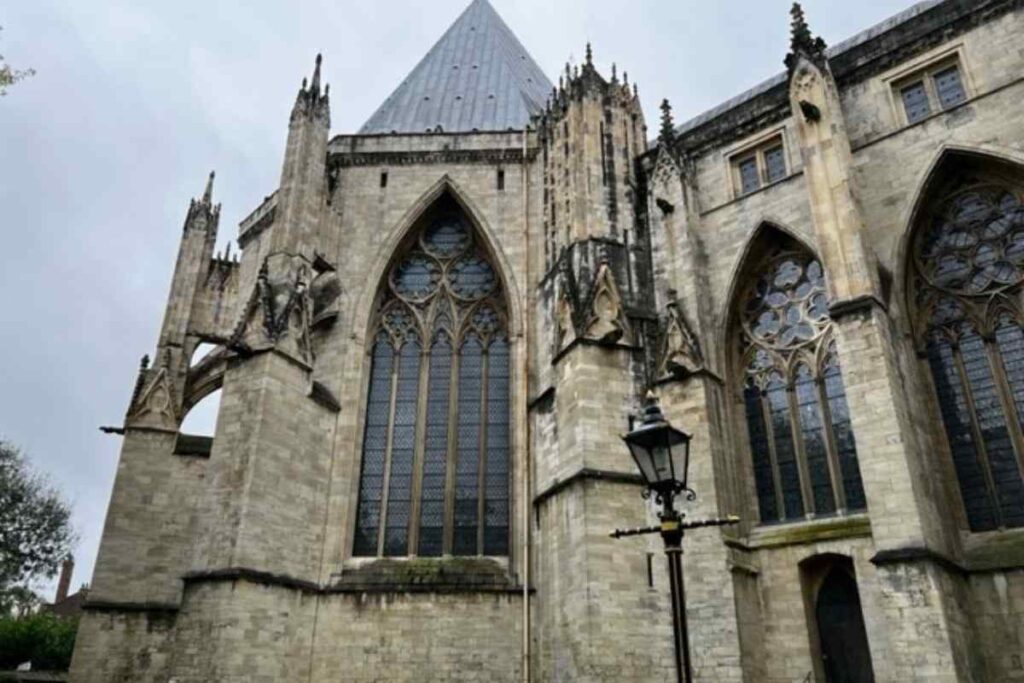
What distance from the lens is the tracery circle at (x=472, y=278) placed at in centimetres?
1593

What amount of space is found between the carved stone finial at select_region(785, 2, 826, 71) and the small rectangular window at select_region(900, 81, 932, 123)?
58.8 inches

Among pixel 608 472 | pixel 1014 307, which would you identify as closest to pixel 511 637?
pixel 608 472

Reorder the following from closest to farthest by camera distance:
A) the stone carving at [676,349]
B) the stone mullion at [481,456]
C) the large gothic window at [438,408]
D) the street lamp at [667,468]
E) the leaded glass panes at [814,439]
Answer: the street lamp at [667,468] → the leaded glass panes at [814,439] → the stone carving at [676,349] → the stone mullion at [481,456] → the large gothic window at [438,408]

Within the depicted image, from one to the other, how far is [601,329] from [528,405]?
2278 mm

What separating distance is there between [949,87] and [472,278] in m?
9.02

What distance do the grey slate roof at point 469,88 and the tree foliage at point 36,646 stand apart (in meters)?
22.7

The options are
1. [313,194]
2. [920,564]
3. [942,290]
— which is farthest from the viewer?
[313,194]

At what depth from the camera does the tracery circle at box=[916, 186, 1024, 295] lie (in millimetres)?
11047

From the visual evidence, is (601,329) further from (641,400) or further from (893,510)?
(893,510)

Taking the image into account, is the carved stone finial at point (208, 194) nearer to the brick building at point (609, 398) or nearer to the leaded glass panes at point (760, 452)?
the brick building at point (609, 398)

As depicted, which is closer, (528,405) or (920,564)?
(920,564)

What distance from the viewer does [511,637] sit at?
12430mm

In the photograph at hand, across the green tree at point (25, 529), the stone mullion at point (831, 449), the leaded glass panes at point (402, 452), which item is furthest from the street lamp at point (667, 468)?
the green tree at point (25, 529)

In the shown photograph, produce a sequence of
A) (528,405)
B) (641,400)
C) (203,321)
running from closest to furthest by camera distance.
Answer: (641,400) < (528,405) < (203,321)
